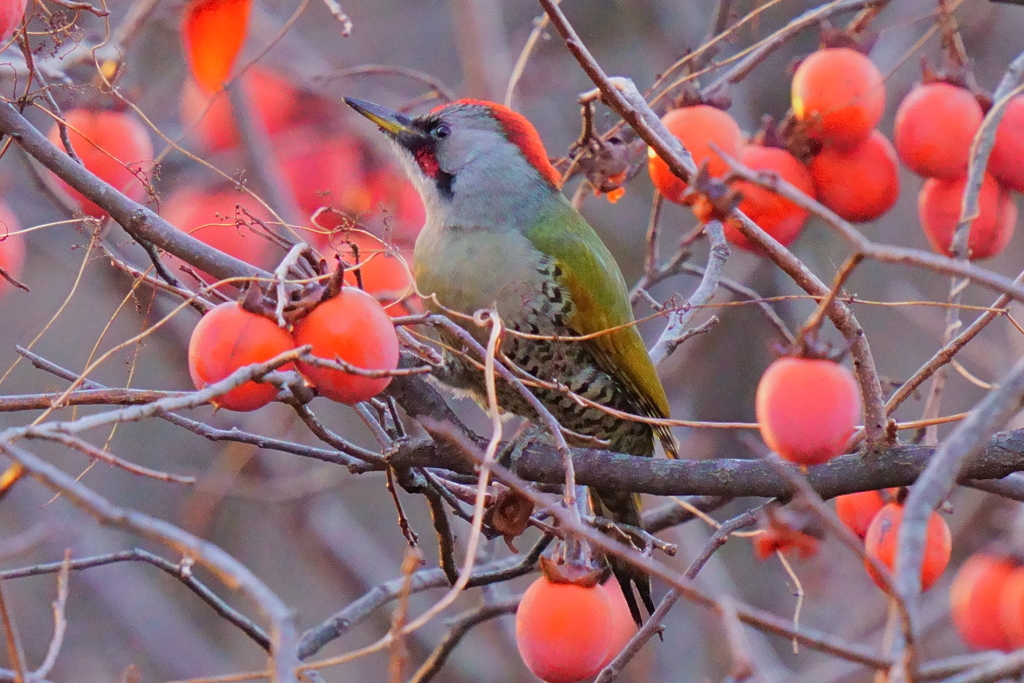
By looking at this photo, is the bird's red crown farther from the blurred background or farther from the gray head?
the blurred background

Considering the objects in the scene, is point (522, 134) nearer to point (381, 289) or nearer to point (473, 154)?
point (473, 154)

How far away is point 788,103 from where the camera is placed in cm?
546

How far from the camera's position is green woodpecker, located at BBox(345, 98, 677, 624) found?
9.95 feet

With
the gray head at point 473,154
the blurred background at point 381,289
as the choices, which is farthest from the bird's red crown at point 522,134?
the blurred background at point 381,289

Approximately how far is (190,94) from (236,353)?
3.31 meters

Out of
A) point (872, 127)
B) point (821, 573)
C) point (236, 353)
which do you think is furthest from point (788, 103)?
point (236, 353)

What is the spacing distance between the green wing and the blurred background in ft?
1.83

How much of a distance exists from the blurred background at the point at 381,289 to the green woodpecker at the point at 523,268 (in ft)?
1.01

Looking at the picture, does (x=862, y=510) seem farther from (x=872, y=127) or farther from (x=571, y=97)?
(x=571, y=97)

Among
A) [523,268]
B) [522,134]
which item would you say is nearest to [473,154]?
[522,134]

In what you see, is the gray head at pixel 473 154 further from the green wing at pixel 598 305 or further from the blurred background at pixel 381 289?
the blurred background at pixel 381 289

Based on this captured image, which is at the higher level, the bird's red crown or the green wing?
the bird's red crown

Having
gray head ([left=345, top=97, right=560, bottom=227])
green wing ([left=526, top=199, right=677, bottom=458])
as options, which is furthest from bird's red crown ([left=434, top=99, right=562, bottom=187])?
Answer: green wing ([left=526, top=199, right=677, bottom=458])

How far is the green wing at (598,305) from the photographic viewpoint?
3197 millimetres
